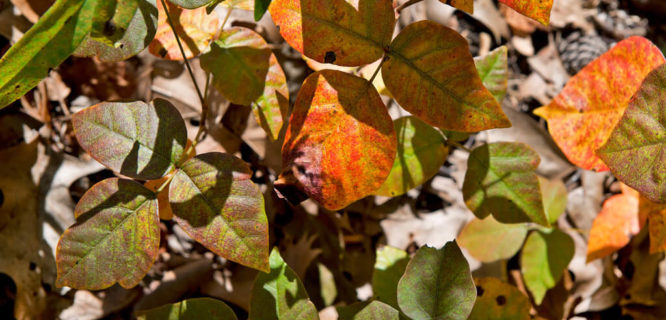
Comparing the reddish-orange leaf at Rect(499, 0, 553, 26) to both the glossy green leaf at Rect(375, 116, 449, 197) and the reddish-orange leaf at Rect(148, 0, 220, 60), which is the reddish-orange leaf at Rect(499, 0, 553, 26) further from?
the reddish-orange leaf at Rect(148, 0, 220, 60)

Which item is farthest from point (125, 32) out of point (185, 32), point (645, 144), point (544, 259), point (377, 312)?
point (544, 259)

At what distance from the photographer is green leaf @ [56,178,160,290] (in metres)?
0.92

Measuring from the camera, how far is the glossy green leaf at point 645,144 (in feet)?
2.99

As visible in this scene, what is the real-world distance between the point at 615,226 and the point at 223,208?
4.16 ft

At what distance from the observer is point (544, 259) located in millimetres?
1544

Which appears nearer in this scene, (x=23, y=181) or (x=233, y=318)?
(x=233, y=318)

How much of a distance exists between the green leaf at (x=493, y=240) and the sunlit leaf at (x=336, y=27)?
0.87 meters

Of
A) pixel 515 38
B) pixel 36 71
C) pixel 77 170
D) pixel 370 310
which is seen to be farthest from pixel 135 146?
pixel 515 38

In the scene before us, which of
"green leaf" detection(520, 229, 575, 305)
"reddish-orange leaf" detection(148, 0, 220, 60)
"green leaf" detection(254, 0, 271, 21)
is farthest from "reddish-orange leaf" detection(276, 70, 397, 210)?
"green leaf" detection(520, 229, 575, 305)

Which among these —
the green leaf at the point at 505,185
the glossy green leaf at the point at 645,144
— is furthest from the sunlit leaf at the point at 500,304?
the glossy green leaf at the point at 645,144

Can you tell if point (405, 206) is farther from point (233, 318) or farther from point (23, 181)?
point (23, 181)

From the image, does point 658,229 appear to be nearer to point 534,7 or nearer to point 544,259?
point 544,259

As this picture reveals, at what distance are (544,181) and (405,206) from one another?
19.2 inches

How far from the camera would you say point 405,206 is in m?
1.81
